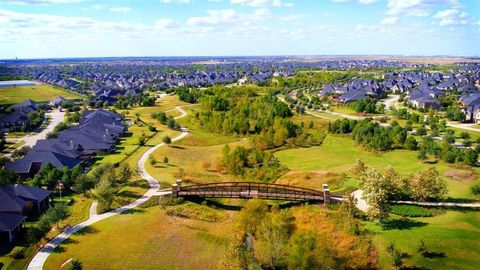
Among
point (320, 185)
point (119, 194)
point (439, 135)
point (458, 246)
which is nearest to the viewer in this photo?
point (458, 246)

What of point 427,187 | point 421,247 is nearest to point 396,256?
point 421,247

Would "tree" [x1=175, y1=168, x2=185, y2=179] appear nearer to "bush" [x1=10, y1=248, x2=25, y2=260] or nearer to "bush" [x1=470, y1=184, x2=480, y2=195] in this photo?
"bush" [x1=10, y1=248, x2=25, y2=260]

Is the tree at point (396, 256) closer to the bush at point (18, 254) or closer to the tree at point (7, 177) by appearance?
the bush at point (18, 254)

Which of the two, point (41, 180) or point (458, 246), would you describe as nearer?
point (458, 246)

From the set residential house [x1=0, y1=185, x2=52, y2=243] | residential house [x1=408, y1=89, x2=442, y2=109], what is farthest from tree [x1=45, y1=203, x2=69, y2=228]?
residential house [x1=408, y1=89, x2=442, y2=109]

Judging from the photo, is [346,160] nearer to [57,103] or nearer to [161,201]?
[161,201]

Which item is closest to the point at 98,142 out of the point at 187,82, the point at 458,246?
the point at 458,246

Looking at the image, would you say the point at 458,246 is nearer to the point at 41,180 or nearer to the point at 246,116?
the point at 41,180
